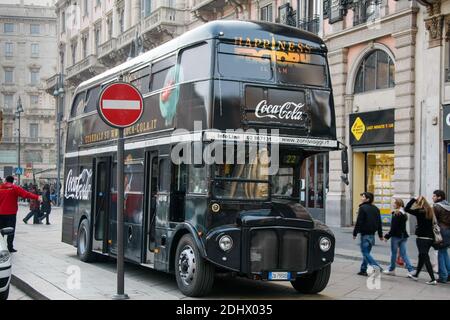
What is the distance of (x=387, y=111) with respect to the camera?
77.7 feet

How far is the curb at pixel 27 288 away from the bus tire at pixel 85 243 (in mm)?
3184

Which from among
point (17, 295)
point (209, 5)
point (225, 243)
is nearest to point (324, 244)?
point (225, 243)

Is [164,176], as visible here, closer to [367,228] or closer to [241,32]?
[241,32]

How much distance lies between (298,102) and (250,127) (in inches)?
38.1

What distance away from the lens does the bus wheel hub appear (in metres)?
10.3

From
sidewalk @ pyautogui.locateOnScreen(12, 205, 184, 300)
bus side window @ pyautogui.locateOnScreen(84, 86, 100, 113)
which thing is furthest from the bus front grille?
bus side window @ pyautogui.locateOnScreen(84, 86, 100, 113)

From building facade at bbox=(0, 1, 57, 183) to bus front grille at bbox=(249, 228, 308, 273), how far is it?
299 ft

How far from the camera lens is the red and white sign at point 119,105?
9484 millimetres

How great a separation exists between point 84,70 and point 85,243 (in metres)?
40.4

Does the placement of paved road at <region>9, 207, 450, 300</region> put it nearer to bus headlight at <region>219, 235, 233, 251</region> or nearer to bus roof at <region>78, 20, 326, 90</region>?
bus headlight at <region>219, 235, 233, 251</region>

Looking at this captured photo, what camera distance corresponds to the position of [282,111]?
35.0 ft

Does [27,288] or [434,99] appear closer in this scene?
[27,288]
